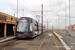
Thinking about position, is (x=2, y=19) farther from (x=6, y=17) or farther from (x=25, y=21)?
(x=25, y=21)

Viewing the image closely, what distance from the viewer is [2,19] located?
18.3 meters

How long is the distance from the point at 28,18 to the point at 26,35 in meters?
2.87

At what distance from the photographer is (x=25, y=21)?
1733 cm

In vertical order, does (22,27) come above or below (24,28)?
above

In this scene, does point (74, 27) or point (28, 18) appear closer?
point (28, 18)

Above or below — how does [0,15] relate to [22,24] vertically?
above

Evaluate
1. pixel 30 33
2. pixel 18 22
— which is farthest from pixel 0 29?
pixel 30 33

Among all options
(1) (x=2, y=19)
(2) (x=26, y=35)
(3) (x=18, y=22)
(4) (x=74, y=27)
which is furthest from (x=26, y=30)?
Answer: (4) (x=74, y=27)

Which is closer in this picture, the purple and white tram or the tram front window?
the purple and white tram

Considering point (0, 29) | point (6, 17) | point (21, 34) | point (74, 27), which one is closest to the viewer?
point (21, 34)

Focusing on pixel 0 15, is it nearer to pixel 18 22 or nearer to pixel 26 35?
pixel 18 22

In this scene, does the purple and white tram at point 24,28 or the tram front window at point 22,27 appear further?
the tram front window at point 22,27

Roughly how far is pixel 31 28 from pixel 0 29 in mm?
9848

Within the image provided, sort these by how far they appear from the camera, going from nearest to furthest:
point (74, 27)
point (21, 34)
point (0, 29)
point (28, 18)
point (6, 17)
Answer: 1. point (21, 34)
2. point (28, 18)
3. point (6, 17)
4. point (0, 29)
5. point (74, 27)
